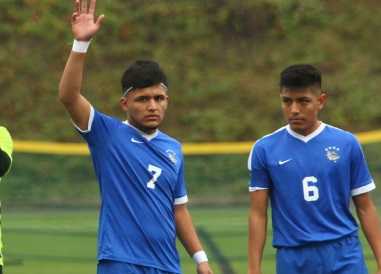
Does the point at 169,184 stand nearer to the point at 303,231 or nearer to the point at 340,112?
the point at 303,231

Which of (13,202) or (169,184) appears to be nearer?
(169,184)

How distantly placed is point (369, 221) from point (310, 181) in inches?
16.0

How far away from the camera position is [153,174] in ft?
21.9

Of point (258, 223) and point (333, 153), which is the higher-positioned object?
point (333, 153)

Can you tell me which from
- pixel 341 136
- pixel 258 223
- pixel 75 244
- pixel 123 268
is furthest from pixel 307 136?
pixel 75 244

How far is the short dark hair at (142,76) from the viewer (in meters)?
6.79

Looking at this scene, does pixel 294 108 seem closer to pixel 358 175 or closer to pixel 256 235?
pixel 358 175

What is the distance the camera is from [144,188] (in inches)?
260

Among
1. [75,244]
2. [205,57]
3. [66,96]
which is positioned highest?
[205,57]

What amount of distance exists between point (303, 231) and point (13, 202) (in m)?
8.47

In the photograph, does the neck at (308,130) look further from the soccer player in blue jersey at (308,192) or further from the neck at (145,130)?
the neck at (145,130)

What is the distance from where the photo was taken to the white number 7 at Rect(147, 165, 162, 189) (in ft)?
21.7

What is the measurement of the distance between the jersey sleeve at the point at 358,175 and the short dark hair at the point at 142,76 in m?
1.14

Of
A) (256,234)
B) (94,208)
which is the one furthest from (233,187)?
(256,234)
